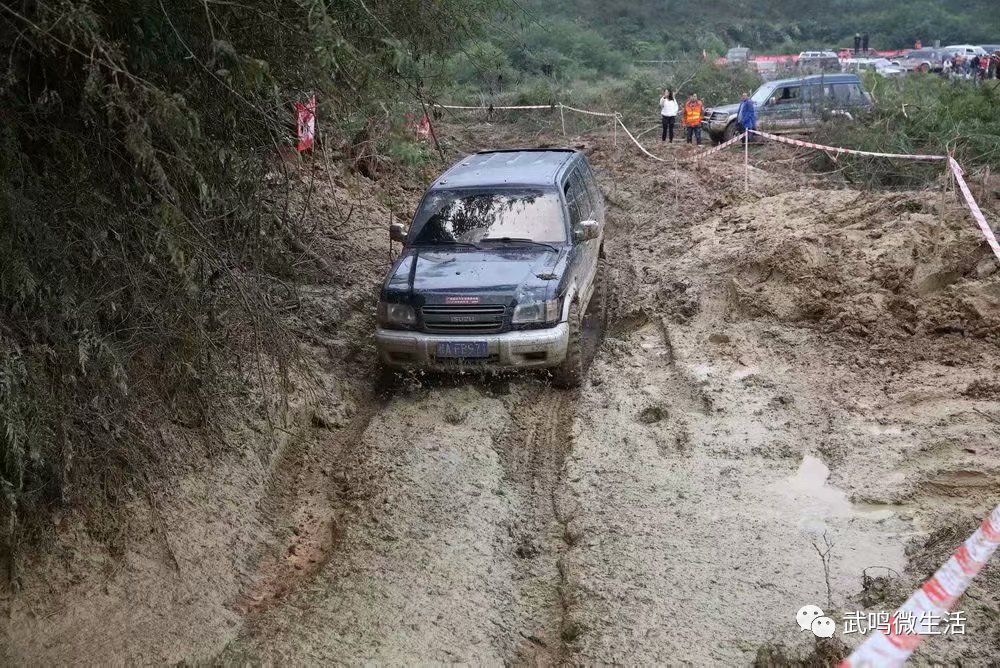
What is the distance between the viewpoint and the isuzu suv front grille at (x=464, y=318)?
7.84 m

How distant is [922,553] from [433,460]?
133 inches

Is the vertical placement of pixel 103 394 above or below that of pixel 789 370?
above

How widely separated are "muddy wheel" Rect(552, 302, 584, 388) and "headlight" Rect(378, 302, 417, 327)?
136cm

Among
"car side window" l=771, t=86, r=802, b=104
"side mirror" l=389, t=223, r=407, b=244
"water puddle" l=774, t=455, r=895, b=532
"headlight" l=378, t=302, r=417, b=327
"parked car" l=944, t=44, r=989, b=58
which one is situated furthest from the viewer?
"parked car" l=944, t=44, r=989, b=58

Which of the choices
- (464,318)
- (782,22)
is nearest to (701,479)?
(464,318)

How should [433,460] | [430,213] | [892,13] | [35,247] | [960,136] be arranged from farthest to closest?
[892,13], [960,136], [430,213], [433,460], [35,247]

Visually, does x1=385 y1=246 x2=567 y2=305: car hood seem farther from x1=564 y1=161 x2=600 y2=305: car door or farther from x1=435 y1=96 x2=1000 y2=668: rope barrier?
x1=435 y1=96 x2=1000 y2=668: rope barrier

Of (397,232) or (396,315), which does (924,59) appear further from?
(396,315)

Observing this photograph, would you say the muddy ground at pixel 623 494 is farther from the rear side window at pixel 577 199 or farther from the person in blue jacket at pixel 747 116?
the person in blue jacket at pixel 747 116

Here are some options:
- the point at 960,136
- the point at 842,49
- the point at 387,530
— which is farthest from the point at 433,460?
the point at 842,49

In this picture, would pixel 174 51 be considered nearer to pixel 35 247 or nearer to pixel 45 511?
pixel 35 247

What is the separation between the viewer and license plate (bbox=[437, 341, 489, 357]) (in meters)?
7.75

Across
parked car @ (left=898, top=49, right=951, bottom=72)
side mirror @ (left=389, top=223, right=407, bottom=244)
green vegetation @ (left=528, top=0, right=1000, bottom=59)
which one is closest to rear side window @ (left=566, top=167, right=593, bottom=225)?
side mirror @ (left=389, top=223, right=407, bottom=244)

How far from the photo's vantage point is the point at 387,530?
599 cm
